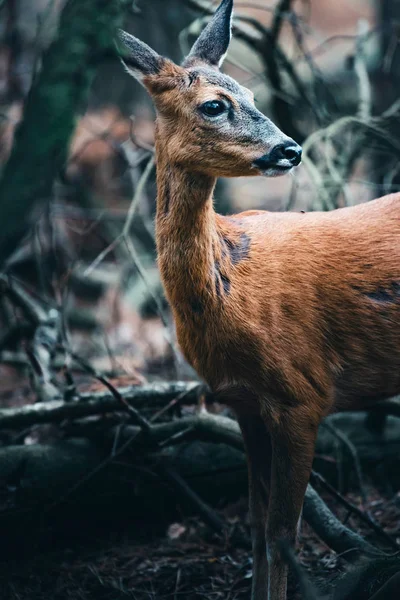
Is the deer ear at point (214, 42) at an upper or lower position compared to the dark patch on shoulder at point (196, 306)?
upper

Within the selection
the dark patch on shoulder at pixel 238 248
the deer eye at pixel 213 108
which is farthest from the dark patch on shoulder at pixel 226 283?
the deer eye at pixel 213 108

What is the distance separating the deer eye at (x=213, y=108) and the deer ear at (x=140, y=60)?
1.14 ft

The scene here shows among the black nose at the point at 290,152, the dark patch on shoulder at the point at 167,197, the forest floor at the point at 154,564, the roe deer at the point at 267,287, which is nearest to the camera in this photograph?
the black nose at the point at 290,152

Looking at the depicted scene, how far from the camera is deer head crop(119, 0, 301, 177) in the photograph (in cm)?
341

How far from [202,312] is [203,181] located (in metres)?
0.64

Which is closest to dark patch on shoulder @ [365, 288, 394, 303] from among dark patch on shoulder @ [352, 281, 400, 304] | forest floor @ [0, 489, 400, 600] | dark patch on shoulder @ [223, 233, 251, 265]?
dark patch on shoulder @ [352, 281, 400, 304]

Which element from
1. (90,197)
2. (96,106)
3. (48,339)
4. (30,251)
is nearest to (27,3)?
(96,106)

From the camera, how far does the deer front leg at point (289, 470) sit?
11.4 feet

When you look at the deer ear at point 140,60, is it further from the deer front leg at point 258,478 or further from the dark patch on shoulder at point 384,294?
the deer front leg at point 258,478

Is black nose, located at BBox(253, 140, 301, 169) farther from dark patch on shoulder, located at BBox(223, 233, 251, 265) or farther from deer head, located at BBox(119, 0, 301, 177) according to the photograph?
dark patch on shoulder, located at BBox(223, 233, 251, 265)

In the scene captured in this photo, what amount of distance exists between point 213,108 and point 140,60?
46 cm

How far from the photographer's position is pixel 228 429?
4484 millimetres

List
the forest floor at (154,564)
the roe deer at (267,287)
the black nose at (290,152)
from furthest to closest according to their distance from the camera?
the forest floor at (154,564)
the roe deer at (267,287)
the black nose at (290,152)

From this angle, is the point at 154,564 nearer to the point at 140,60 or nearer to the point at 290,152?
the point at 290,152
